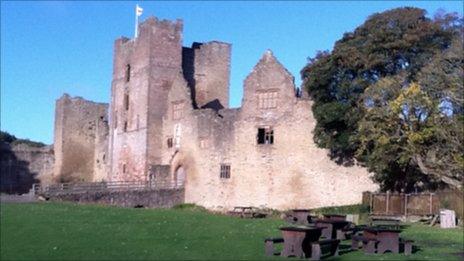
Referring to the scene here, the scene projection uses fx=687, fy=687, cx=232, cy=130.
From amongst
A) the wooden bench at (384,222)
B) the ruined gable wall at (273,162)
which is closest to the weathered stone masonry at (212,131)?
the ruined gable wall at (273,162)

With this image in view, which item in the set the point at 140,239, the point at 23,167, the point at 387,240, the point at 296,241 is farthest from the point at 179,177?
the point at 296,241

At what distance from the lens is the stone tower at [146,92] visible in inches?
1934

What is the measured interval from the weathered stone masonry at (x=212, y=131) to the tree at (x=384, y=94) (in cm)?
218

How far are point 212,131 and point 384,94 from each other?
17.3m

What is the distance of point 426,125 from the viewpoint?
81.5 feet

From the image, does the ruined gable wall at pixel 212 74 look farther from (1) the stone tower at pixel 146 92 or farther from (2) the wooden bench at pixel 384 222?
(2) the wooden bench at pixel 384 222

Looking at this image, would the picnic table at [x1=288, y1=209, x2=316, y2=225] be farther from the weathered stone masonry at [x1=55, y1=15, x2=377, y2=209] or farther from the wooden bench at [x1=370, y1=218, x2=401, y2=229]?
the weathered stone masonry at [x1=55, y1=15, x2=377, y2=209]

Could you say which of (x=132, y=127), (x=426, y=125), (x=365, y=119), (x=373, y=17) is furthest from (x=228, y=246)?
(x=132, y=127)

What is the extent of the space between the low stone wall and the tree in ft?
36.9

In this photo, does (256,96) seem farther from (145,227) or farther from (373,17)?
(145,227)

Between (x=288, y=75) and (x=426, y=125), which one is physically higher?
(x=288, y=75)

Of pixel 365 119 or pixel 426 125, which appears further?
pixel 365 119

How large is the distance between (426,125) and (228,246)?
34.4ft

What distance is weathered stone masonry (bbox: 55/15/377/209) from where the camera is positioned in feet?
130
